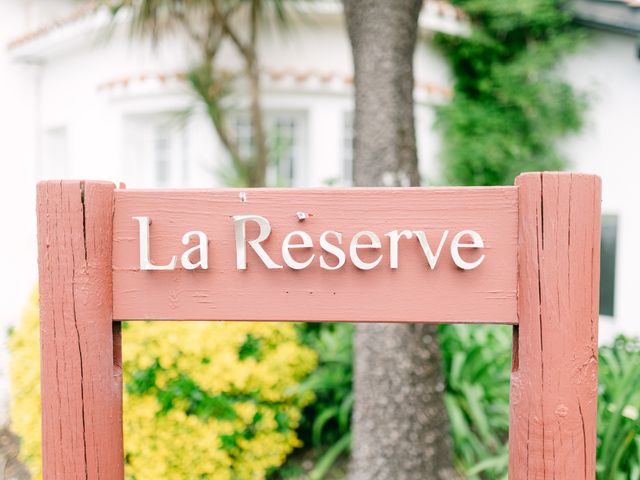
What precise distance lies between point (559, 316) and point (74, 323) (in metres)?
1.26

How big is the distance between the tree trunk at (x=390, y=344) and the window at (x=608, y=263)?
13.3 ft

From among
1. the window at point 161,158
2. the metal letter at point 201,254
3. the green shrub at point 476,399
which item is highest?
the window at point 161,158

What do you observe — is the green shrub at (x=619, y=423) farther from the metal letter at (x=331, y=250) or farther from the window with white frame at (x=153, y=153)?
the window with white frame at (x=153, y=153)

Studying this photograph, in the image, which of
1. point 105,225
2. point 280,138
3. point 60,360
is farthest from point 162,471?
point 280,138

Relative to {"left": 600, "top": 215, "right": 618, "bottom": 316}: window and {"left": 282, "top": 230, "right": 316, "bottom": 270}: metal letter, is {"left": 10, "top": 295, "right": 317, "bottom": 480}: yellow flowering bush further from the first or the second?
{"left": 600, "top": 215, "right": 618, "bottom": 316}: window

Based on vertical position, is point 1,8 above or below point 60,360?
above

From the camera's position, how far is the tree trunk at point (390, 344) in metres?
3.07

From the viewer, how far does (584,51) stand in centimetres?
653

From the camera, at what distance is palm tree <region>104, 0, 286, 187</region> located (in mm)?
5926

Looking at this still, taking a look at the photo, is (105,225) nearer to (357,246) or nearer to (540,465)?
(357,246)

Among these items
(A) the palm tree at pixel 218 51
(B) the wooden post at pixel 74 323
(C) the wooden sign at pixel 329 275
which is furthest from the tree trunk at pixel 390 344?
(A) the palm tree at pixel 218 51

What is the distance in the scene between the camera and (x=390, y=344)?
307cm

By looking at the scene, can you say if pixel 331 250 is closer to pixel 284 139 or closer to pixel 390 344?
pixel 390 344

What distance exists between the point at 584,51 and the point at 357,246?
5775 millimetres
